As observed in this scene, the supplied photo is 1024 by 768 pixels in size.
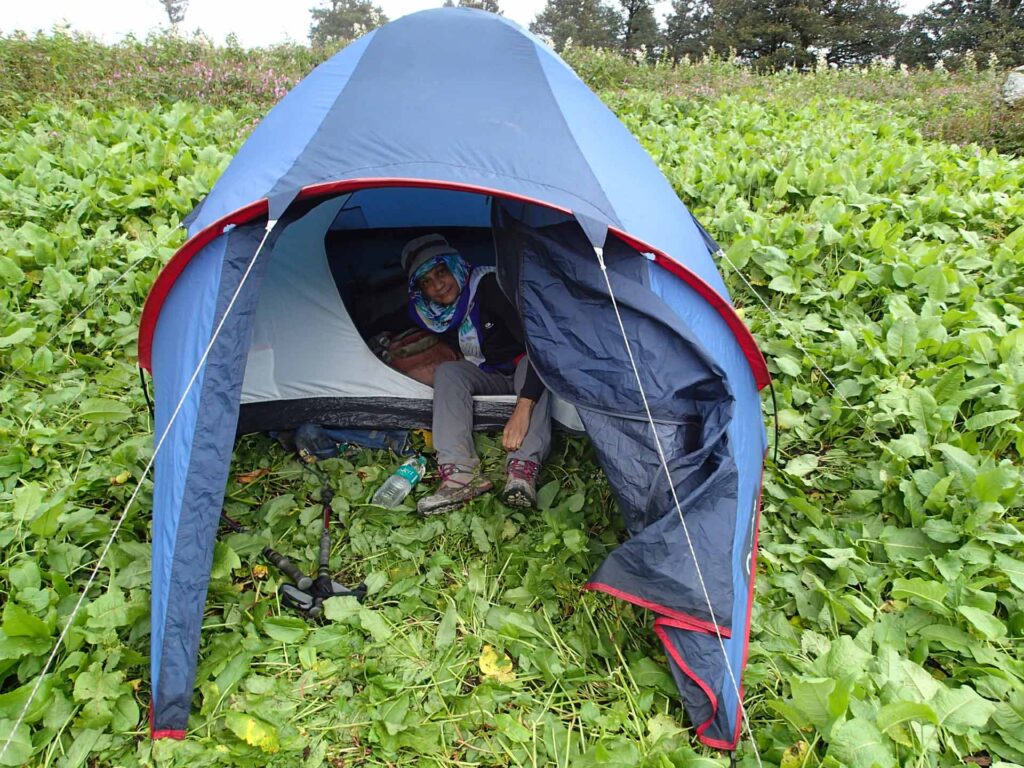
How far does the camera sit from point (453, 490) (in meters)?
3.16

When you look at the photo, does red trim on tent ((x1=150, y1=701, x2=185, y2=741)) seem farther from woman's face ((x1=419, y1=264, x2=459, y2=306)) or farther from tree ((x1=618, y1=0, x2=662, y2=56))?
tree ((x1=618, y1=0, x2=662, y2=56))

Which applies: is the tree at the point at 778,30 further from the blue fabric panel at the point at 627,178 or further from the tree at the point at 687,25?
the blue fabric panel at the point at 627,178

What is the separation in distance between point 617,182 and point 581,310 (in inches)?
20.5

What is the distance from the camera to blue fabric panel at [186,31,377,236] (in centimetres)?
242

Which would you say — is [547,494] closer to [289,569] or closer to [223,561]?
[289,569]

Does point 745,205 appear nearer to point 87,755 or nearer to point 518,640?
point 518,640

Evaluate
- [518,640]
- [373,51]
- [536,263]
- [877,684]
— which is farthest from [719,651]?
[373,51]

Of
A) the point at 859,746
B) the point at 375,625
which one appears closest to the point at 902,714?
the point at 859,746

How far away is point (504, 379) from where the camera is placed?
3.55 m

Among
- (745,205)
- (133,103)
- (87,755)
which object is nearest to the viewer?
(87,755)

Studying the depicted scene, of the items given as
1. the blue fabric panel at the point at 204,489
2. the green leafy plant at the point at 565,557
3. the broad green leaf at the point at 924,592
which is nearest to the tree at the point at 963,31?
the green leafy plant at the point at 565,557

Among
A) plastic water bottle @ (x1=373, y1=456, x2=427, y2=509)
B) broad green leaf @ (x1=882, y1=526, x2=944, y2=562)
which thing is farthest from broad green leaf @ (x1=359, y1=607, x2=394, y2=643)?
broad green leaf @ (x1=882, y1=526, x2=944, y2=562)

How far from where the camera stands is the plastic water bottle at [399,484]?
10.4 feet

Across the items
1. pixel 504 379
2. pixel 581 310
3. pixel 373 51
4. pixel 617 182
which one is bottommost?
pixel 504 379
